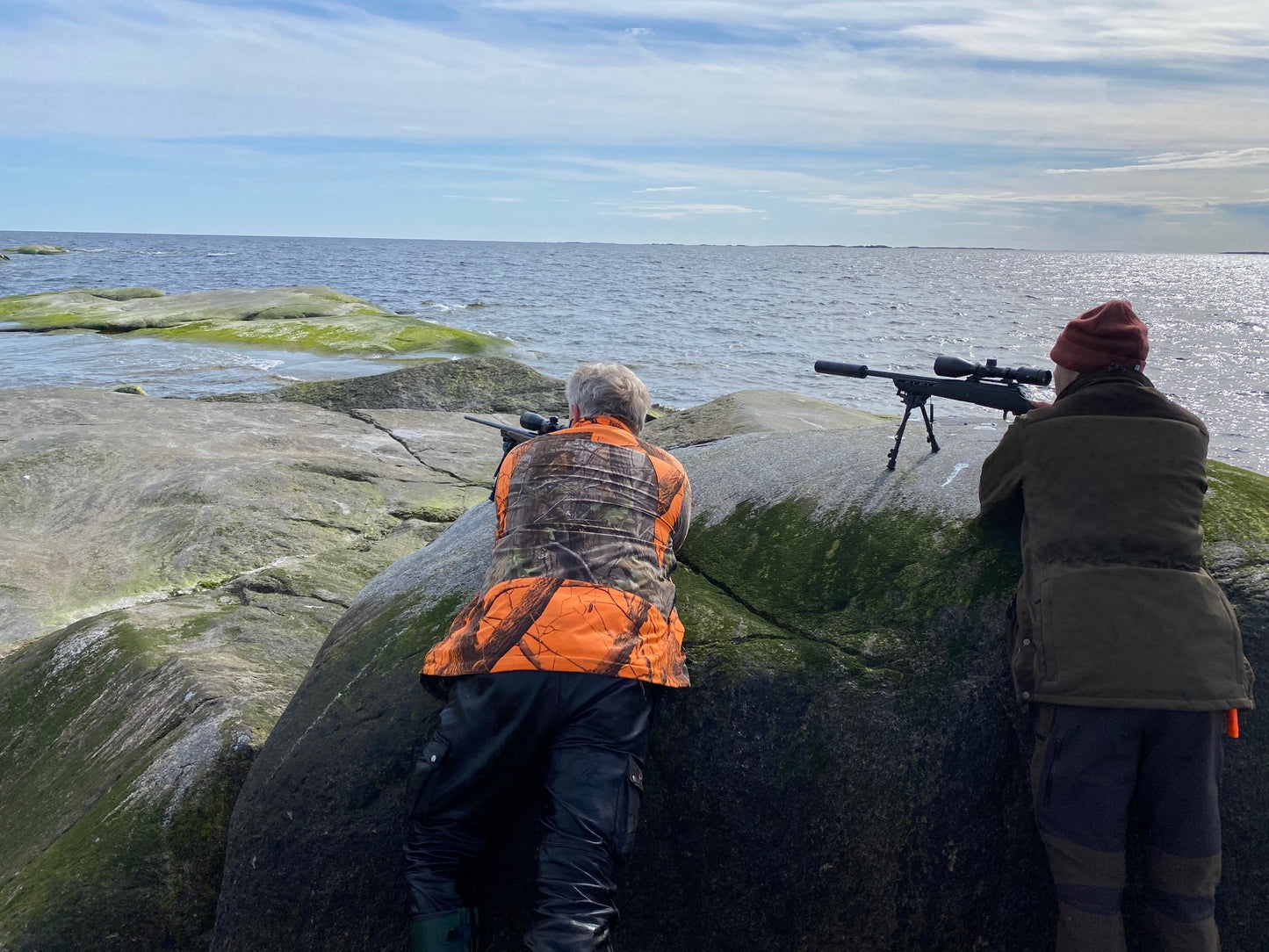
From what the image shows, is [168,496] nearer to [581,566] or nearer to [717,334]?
[581,566]

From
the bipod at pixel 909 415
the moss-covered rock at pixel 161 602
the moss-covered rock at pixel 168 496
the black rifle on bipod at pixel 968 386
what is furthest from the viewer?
the moss-covered rock at pixel 168 496

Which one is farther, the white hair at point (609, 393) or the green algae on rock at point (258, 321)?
the green algae on rock at point (258, 321)

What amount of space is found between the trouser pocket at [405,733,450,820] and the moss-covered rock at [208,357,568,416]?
12241mm

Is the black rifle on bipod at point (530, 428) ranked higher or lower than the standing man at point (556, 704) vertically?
higher

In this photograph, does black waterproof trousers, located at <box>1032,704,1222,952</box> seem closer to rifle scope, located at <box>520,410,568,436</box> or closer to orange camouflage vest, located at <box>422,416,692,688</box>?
orange camouflage vest, located at <box>422,416,692,688</box>

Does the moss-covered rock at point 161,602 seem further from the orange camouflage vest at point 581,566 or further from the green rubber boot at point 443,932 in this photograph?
the orange camouflage vest at point 581,566

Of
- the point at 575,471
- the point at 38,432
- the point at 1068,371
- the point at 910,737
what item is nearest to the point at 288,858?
the point at 575,471

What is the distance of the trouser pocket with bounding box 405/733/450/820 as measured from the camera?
3230mm

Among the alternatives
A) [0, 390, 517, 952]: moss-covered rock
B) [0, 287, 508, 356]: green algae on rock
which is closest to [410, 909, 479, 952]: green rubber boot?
[0, 390, 517, 952]: moss-covered rock

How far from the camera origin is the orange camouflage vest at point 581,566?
10.6ft

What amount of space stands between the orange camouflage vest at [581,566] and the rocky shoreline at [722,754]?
1.65ft

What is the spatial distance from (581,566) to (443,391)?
42.6ft

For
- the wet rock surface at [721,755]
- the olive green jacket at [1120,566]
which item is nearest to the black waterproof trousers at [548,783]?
the wet rock surface at [721,755]

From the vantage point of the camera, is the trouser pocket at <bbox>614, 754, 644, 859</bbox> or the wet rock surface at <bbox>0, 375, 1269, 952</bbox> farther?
the wet rock surface at <bbox>0, 375, 1269, 952</bbox>
